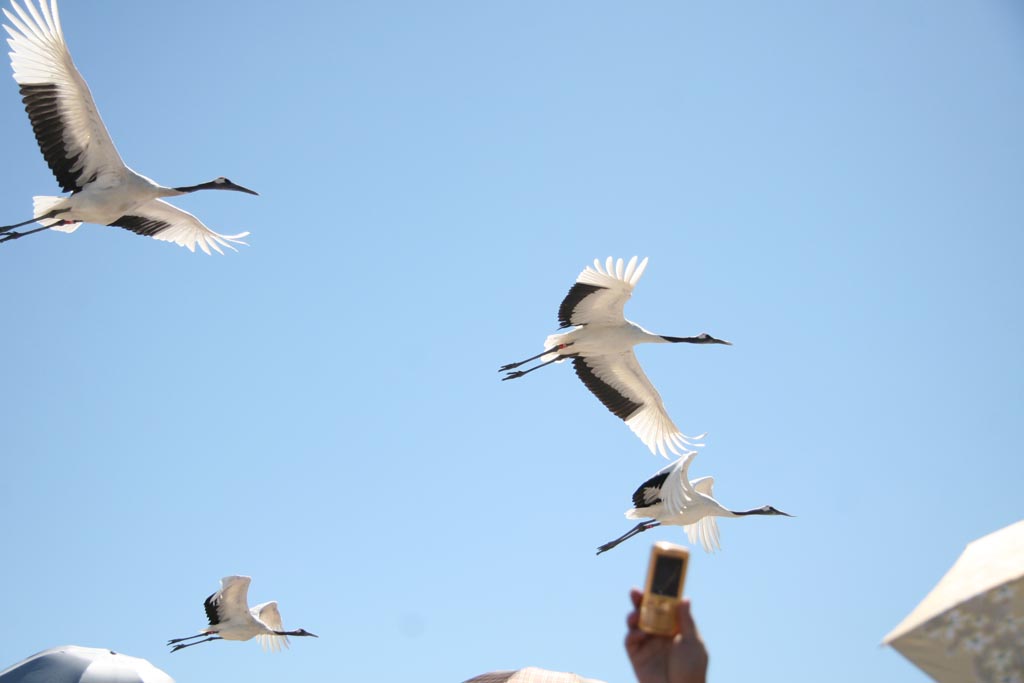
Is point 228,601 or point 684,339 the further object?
point 228,601

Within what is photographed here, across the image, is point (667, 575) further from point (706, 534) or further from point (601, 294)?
point (706, 534)

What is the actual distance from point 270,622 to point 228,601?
253 centimetres

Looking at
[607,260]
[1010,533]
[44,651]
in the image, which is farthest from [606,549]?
[1010,533]

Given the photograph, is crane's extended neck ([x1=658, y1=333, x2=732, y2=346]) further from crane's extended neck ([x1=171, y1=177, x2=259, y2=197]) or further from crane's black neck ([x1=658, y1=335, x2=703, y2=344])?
crane's extended neck ([x1=171, y1=177, x2=259, y2=197])

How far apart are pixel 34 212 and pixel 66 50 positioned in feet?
7.05

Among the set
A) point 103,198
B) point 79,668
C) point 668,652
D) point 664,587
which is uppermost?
point 103,198

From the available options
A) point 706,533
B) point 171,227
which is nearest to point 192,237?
point 171,227

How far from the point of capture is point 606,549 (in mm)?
18469

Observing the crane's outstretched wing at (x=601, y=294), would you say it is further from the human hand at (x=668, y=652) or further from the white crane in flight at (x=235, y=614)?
the human hand at (x=668, y=652)

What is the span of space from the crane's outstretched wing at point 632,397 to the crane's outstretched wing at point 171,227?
17.4 ft

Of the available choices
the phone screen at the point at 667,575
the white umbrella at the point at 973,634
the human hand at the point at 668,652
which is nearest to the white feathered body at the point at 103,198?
the human hand at the point at 668,652

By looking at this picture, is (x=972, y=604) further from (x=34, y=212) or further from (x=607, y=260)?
(x=34, y=212)

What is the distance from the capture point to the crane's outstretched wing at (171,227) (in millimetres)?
15211

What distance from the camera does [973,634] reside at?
3.09 meters
